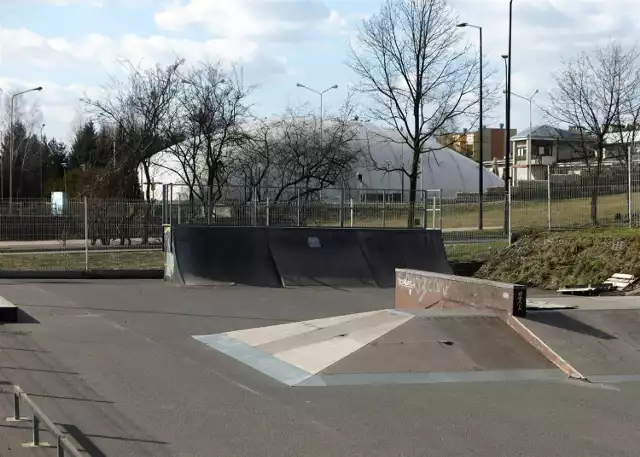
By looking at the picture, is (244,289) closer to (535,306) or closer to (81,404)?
(535,306)

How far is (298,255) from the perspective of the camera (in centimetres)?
2230

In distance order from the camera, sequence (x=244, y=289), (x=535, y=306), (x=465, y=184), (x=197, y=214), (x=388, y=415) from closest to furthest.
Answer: (x=388, y=415), (x=535, y=306), (x=244, y=289), (x=197, y=214), (x=465, y=184)

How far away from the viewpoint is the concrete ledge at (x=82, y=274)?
69.7 feet

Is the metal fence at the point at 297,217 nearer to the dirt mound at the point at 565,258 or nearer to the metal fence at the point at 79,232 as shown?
the metal fence at the point at 79,232

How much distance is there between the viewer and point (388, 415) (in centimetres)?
730

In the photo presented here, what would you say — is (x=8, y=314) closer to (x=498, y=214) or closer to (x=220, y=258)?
(x=220, y=258)

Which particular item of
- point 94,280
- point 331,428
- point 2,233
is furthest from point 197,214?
point 331,428

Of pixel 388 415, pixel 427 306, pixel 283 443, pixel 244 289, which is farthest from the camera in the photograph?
pixel 244 289

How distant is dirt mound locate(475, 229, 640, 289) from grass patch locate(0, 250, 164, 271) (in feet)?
36.1

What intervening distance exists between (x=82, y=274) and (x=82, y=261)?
112 inches

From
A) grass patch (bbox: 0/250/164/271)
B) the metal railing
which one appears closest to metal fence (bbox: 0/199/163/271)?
grass patch (bbox: 0/250/164/271)

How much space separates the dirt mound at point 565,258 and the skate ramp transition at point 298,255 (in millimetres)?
2063

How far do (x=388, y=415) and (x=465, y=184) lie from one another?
3485 inches

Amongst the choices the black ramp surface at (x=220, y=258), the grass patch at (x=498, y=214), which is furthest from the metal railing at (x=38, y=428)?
the grass patch at (x=498, y=214)
